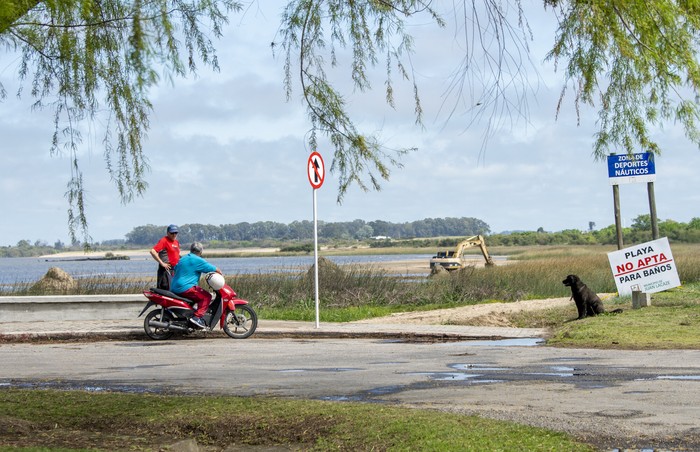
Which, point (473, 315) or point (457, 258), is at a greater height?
point (457, 258)

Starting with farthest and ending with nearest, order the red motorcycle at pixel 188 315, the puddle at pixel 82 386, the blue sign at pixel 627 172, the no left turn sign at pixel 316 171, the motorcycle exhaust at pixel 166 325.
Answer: the blue sign at pixel 627 172, the no left turn sign at pixel 316 171, the motorcycle exhaust at pixel 166 325, the red motorcycle at pixel 188 315, the puddle at pixel 82 386

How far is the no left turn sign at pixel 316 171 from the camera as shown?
691 inches

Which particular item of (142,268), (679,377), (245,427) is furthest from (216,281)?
(142,268)

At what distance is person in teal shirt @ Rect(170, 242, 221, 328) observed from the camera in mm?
16281

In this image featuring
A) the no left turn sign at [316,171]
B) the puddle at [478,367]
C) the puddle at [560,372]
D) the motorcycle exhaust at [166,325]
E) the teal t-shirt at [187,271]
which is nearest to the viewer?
the puddle at [560,372]

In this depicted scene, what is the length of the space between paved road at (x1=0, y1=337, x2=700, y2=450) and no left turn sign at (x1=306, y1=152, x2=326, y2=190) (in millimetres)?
3206

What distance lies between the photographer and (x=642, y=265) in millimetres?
20266

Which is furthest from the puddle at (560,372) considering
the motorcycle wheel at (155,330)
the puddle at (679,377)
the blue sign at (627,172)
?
the blue sign at (627,172)

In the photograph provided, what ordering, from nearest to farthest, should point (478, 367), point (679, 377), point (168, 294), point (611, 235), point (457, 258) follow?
1. point (679, 377)
2. point (478, 367)
3. point (168, 294)
4. point (457, 258)
5. point (611, 235)

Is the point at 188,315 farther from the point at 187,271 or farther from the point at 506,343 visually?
the point at 506,343

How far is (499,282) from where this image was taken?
28234mm

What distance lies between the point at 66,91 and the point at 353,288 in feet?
65.4

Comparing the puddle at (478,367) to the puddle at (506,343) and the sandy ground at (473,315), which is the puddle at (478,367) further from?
the sandy ground at (473,315)

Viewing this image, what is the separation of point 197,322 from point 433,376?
21.6ft
